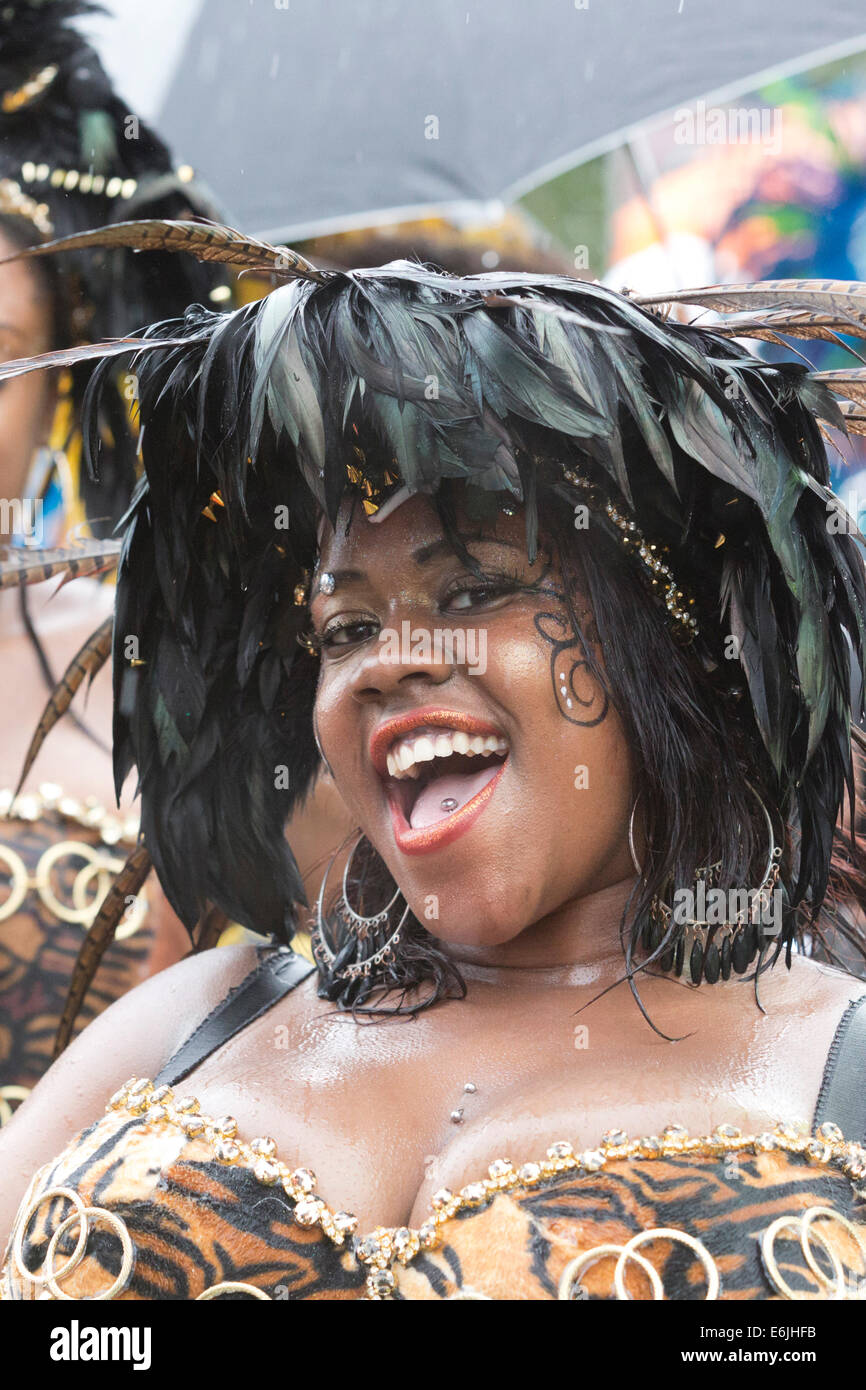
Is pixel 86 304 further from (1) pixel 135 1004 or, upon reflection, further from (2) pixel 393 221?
(1) pixel 135 1004

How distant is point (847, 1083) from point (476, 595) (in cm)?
56

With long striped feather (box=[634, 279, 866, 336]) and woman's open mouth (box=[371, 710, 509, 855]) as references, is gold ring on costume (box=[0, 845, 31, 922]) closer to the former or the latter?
woman's open mouth (box=[371, 710, 509, 855])

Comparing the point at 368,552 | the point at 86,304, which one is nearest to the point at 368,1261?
the point at 368,552

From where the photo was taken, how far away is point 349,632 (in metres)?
1.37

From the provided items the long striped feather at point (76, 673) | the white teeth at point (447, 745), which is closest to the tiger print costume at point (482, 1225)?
the white teeth at point (447, 745)

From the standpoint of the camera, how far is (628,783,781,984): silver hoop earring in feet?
4.32

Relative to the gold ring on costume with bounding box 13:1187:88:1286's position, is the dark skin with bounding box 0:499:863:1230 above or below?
above

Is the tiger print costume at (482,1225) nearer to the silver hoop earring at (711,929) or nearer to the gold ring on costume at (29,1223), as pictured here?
the gold ring on costume at (29,1223)

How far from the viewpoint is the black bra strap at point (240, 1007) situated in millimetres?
1454

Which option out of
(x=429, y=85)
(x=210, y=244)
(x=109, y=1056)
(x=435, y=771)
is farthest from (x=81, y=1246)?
(x=429, y=85)

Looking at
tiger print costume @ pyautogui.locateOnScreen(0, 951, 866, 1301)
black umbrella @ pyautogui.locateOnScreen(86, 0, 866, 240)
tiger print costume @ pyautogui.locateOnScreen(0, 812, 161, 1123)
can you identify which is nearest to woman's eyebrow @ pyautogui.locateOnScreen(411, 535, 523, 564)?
tiger print costume @ pyautogui.locateOnScreen(0, 951, 866, 1301)

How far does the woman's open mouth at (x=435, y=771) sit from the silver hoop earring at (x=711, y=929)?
162mm

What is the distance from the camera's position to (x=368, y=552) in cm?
130

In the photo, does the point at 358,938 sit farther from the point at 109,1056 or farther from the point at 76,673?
the point at 76,673
